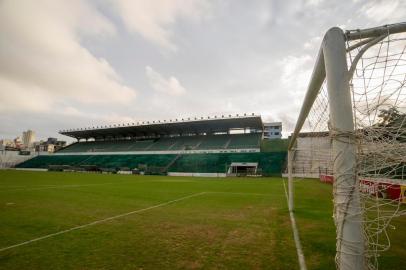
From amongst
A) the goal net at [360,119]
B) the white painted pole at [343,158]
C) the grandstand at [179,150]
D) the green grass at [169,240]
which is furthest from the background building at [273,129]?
the white painted pole at [343,158]

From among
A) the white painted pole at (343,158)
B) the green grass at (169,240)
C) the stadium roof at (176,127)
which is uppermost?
the stadium roof at (176,127)

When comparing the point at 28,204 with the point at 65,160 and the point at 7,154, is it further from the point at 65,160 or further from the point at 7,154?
the point at 7,154

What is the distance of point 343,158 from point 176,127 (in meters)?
56.9

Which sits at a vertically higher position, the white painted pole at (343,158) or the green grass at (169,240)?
the white painted pole at (343,158)

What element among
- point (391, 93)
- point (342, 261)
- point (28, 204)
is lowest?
point (28, 204)

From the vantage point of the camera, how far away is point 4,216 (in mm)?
7738

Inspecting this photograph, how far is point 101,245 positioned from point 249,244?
290 cm

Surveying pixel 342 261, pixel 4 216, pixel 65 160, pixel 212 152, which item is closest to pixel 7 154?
pixel 65 160

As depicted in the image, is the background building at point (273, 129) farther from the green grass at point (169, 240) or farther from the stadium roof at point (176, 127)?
the green grass at point (169, 240)

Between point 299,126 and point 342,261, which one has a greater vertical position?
point 299,126

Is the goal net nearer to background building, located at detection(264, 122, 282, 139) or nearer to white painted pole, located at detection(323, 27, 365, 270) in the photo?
white painted pole, located at detection(323, 27, 365, 270)

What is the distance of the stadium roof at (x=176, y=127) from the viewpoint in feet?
172

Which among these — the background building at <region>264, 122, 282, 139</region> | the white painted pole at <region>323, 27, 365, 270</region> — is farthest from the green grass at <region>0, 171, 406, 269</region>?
the background building at <region>264, 122, 282, 139</region>

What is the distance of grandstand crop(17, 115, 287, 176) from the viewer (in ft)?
150
